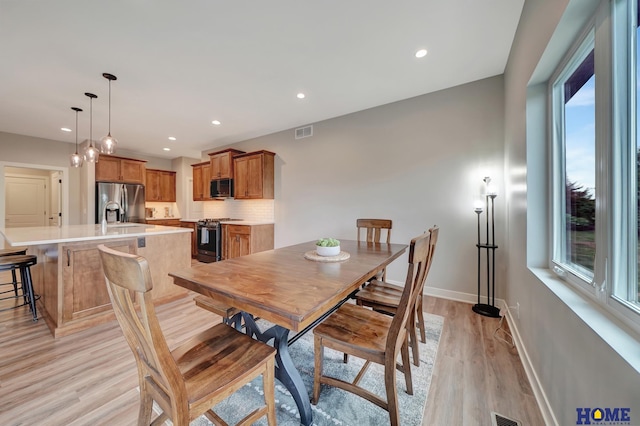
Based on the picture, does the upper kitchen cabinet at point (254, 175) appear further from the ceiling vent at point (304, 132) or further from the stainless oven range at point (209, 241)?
the stainless oven range at point (209, 241)

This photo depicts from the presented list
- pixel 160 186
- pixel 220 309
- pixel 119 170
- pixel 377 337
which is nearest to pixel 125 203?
pixel 119 170

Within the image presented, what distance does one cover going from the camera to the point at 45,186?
6.91 meters

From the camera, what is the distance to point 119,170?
5.59 metres

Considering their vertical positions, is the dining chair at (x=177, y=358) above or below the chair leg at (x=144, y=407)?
above

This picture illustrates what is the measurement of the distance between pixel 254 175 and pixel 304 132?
1353 millimetres

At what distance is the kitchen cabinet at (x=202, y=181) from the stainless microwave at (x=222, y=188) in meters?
0.36

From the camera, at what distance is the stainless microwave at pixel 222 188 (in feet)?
17.3

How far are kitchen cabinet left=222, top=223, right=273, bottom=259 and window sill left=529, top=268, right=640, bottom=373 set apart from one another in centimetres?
408

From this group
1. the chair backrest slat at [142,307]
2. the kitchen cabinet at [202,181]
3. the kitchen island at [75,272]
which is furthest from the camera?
the kitchen cabinet at [202,181]

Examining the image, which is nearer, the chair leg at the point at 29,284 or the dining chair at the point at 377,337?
the dining chair at the point at 377,337

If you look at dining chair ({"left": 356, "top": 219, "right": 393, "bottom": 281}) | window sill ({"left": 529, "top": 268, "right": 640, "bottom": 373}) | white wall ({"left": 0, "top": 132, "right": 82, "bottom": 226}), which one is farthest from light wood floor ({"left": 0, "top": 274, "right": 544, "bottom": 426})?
white wall ({"left": 0, "top": 132, "right": 82, "bottom": 226})

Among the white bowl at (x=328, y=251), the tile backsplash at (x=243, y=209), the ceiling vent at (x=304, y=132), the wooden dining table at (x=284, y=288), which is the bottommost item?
the wooden dining table at (x=284, y=288)

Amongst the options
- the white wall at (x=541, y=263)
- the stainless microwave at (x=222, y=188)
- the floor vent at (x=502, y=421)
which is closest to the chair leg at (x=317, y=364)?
the floor vent at (x=502, y=421)

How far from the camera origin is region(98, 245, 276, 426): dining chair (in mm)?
783
